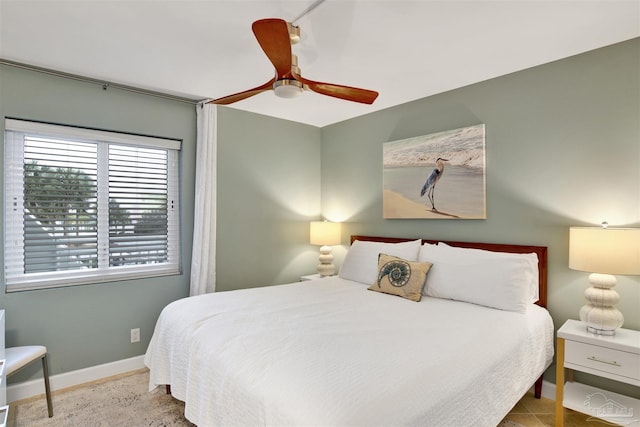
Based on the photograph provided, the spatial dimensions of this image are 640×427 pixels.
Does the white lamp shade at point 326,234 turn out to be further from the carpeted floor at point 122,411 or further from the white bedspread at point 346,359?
the carpeted floor at point 122,411

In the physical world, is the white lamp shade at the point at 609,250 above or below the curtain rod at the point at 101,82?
below

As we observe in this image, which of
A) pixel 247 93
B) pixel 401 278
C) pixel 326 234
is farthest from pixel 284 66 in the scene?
pixel 326 234

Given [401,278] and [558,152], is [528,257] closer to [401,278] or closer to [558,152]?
[558,152]

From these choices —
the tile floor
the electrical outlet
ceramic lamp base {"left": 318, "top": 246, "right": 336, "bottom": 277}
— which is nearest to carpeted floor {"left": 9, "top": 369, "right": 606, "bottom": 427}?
the tile floor

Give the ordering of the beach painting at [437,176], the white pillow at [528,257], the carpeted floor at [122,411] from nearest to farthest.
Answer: the carpeted floor at [122,411] < the white pillow at [528,257] < the beach painting at [437,176]

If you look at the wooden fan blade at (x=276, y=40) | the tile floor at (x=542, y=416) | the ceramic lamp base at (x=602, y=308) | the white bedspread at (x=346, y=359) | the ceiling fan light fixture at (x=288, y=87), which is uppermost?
the wooden fan blade at (x=276, y=40)

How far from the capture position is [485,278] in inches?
94.8

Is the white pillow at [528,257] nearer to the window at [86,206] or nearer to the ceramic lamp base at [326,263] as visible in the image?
the ceramic lamp base at [326,263]

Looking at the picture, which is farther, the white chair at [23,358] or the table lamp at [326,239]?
the table lamp at [326,239]

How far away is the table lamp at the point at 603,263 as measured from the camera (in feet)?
6.44

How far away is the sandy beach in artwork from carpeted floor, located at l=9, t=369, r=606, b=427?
1.57m

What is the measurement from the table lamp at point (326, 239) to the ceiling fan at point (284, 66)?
76.4 inches

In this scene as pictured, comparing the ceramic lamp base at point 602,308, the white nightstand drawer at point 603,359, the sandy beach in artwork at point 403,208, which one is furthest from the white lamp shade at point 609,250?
the sandy beach in artwork at point 403,208

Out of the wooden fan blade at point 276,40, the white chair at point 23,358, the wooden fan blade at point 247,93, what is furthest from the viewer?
the white chair at point 23,358
